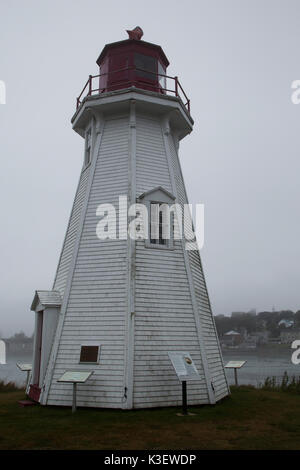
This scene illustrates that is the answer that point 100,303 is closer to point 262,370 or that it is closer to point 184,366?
point 184,366

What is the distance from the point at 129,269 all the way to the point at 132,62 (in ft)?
25.5

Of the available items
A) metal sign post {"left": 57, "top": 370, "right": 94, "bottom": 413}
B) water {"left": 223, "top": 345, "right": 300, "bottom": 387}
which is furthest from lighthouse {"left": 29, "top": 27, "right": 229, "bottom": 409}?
water {"left": 223, "top": 345, "right": 300, "bottom": 387}

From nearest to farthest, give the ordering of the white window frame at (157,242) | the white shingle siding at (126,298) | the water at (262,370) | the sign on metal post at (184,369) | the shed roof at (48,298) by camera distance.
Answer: the sign on metal post at (184,369) → the white shingle siding at (126,298) → the shed roof at (48,298) → the white window frame at (157,242) → the water at (262,370)

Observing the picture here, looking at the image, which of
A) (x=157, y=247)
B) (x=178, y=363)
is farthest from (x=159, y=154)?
(x=178, y=363)

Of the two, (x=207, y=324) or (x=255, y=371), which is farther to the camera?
(x=255, y=371)

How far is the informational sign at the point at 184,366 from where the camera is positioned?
9.39 meters

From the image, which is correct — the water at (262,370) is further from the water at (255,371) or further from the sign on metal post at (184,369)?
the sign on metal post at (184,369)

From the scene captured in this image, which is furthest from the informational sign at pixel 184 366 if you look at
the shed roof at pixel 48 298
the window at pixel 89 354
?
the shed roof at pixel 48 298

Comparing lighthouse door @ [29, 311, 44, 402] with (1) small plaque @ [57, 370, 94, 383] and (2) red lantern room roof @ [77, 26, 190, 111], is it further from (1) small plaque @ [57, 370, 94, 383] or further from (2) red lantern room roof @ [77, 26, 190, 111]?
(2) red lantern room roof @ [77, 26, 190, 111]

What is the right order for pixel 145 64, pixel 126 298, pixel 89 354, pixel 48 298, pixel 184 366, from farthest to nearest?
pixel 145 64
pixel 48 298
pixel 126 298
pixel 89 354
pixel 184 366

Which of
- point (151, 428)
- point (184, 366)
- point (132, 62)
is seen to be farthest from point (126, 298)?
point (132, 62)

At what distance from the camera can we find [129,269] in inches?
429

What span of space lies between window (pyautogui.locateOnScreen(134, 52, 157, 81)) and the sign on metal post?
31.9 ft

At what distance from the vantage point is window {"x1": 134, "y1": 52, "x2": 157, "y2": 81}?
1386 cm
